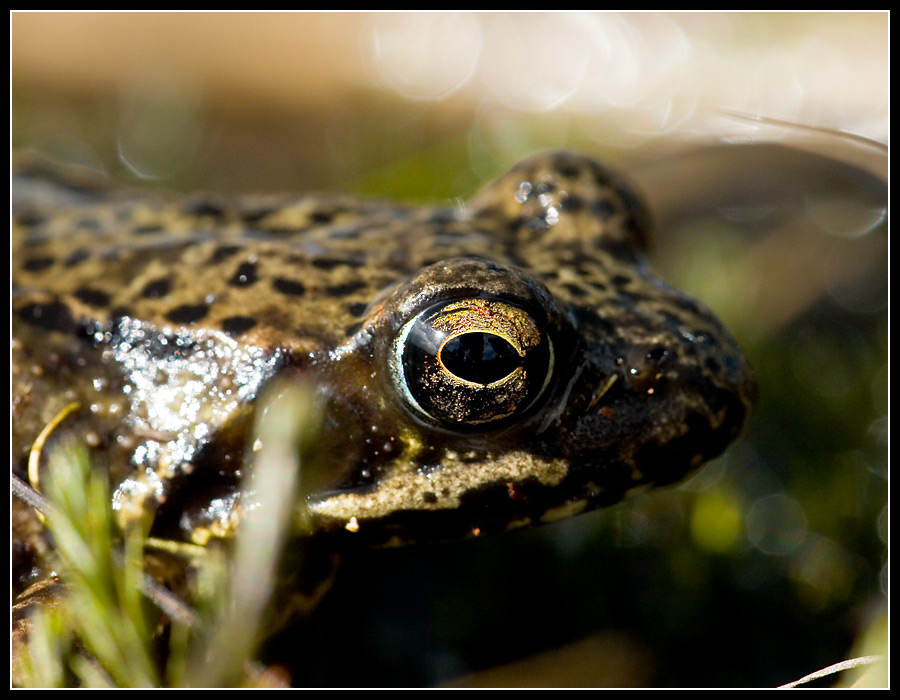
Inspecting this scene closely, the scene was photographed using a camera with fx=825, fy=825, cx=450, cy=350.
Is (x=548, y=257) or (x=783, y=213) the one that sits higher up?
(x=783, y=213)

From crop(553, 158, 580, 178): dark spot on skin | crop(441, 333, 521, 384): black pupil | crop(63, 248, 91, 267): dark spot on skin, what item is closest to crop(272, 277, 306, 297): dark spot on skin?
crop(441, 333, 521, 384): black pupil

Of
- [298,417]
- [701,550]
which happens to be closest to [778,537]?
[701,550]

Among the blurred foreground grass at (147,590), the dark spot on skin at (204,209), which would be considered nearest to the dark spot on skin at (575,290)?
the blurred foreground grass at (147,590)

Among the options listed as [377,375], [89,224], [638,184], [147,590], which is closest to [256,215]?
[89,224]

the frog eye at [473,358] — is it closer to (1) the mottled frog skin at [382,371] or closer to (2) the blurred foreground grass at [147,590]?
(1) the mottled frog skin at [382,371]

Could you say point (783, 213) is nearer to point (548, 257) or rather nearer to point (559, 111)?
point (559, 111)

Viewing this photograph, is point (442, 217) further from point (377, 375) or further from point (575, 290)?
point (377, 375)
